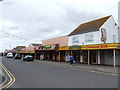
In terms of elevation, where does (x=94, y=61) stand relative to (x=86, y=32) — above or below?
below

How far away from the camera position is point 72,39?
31.0 metres

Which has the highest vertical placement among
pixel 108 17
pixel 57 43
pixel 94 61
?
pixel 108 17

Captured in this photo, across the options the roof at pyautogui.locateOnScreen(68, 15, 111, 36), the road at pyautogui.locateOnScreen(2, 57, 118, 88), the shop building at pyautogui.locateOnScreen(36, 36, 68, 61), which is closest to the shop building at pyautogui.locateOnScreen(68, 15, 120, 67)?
the roof at pyautogui.locateOnScreen(68, 15, 111, 36)

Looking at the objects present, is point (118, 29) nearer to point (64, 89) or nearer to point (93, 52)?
point (93, 52)

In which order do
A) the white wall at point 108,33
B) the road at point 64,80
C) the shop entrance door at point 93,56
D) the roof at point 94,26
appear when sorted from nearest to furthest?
the road at point 64,80
the white wall at point 108,33
the shop entrance door at point 93,56
the roof at point 94,26

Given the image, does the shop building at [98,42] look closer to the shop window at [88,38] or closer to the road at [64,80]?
the shop window at [88,38]

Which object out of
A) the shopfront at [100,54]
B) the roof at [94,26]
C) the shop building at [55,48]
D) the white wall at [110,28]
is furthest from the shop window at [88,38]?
the shop building at [55,48]

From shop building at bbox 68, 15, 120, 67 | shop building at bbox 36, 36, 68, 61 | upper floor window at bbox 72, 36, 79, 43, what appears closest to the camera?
shop building at bbox 68, 15, 120, 67

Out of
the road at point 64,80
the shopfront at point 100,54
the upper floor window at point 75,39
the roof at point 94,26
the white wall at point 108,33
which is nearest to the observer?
the road at point 64,80

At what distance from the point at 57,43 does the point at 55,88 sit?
28.5 meters

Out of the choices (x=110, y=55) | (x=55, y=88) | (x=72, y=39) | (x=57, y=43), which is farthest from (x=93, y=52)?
(x=55, y=88)

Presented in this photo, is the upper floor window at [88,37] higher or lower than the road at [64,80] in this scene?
higher

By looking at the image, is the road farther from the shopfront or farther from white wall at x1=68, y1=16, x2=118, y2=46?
white wall at x1=68, y1=16, x2=118, y2=46

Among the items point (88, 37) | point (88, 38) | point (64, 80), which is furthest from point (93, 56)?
point (64, 80)
